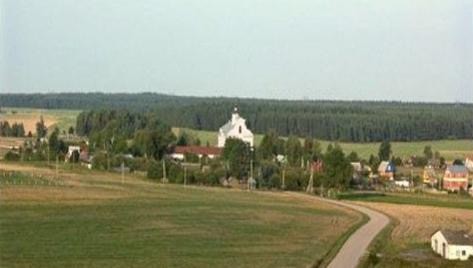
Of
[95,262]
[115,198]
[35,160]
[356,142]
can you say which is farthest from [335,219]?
[356,142]

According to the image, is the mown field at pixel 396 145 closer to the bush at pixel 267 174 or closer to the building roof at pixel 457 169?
the building roof at pixel 457 169

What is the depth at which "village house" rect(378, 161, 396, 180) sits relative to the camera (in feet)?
154

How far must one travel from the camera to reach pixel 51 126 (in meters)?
68.5

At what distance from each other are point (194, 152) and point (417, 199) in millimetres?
17459

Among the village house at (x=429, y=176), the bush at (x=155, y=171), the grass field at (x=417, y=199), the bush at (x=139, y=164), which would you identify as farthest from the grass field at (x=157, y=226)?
the village house at (x=429, y=176)

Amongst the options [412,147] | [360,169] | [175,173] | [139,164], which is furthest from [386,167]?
[412,147]

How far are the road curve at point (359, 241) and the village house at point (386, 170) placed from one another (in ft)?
51.3

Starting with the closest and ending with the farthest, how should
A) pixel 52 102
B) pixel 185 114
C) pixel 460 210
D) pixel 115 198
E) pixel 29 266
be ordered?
pixel 29 266, pixel 115 198, pixel 460 210, pixel 185 114, pixel 52 102

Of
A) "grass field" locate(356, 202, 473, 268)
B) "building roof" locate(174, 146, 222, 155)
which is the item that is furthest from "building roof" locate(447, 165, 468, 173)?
"building roof" locate(174, 146, 222, 155)

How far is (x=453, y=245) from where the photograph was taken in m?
19.1

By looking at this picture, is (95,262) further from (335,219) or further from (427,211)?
(427,211)

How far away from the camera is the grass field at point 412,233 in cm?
1770

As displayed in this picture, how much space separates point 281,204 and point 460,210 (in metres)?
5.46

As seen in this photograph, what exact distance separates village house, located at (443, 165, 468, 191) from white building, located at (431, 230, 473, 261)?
904 inches
